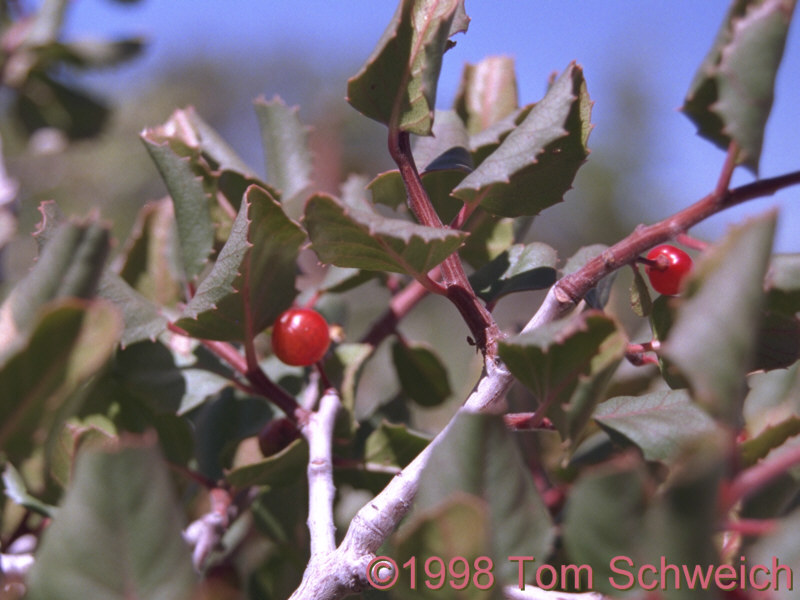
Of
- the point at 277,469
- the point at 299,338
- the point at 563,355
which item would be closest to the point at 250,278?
the point at 299,338

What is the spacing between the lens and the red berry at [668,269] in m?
0.62

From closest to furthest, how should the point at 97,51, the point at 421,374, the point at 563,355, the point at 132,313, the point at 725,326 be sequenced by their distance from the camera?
the point at 725,326, the point at 563,355, the point at 132,313, the point at 421,374, the point at 97,51

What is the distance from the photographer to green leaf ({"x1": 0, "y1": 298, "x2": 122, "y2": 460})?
1.31 ft

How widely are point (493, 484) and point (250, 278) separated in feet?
1.12

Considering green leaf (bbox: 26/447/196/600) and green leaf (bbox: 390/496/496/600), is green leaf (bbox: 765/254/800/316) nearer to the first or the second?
green leaf (bbox: 390/496/496/600)

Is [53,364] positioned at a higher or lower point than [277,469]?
higher

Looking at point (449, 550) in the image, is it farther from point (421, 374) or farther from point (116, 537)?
point (421, 374)

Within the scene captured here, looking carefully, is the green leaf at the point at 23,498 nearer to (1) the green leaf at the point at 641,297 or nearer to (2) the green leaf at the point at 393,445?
(2) the green leaf at the point at 393,445

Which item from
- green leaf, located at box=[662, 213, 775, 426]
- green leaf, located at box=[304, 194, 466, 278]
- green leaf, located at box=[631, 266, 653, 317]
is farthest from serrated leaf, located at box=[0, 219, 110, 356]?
green leaf, located at box=[631, 266, 653, 317]

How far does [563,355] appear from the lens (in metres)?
0.49

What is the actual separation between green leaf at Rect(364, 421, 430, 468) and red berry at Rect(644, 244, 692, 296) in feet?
0.99

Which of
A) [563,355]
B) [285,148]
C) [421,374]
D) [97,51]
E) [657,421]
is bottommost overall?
[421,374]

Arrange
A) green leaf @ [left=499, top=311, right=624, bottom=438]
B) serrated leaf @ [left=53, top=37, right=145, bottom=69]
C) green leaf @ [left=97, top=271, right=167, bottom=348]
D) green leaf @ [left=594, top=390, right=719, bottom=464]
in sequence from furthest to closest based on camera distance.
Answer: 1. serrated leaf @ [left=53, top=37, right=145, bottom=69]
2. green leaf @ [left=97, top=271, right=167, bottom=348]
3. green leaf @ [left=594, top=390, right=719, bottom=464]
4. green leaf @ [left=499, top=311, right=624, bottom=438]

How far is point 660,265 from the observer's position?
2.04 feet
